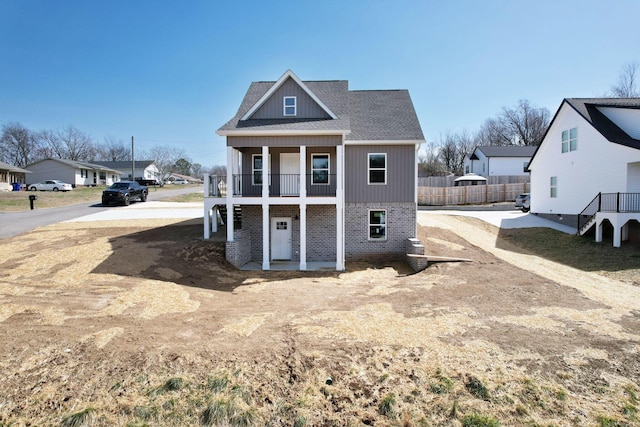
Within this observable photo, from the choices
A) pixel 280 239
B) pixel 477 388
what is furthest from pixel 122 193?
pixel 477 388

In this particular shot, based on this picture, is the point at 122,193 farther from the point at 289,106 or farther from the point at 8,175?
the point at 8,175

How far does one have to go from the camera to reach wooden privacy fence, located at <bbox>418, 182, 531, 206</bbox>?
37.2 metres

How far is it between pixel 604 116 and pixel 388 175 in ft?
47.3

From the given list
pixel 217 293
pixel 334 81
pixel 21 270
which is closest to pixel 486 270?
pixel 217 293

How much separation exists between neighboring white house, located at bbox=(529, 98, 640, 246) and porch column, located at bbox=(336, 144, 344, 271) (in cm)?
1243

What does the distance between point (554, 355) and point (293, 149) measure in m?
12.9

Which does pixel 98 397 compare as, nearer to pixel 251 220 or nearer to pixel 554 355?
pixel 554 355

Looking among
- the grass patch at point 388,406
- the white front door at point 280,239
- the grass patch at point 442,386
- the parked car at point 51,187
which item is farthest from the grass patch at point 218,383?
the parked car at point 51,187

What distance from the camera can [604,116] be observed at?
68.6 ft

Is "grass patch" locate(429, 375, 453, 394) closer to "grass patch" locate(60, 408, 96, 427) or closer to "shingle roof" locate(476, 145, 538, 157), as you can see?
"grass patch" locate(60, 408, 96, 427)

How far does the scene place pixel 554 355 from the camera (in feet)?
21.3

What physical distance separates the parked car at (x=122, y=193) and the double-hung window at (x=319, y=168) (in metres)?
18.6

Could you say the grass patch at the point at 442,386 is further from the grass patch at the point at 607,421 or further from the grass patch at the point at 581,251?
the grass patch at the point at 581,251

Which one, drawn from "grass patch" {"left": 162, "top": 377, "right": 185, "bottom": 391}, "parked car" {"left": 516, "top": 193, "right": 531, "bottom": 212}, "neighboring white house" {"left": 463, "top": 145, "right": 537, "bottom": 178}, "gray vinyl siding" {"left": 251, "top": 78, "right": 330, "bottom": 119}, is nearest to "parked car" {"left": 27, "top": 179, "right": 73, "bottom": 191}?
"gray vinyl siding" {"left": 251, "top": 78, "right": 330, "bottom": 119}
